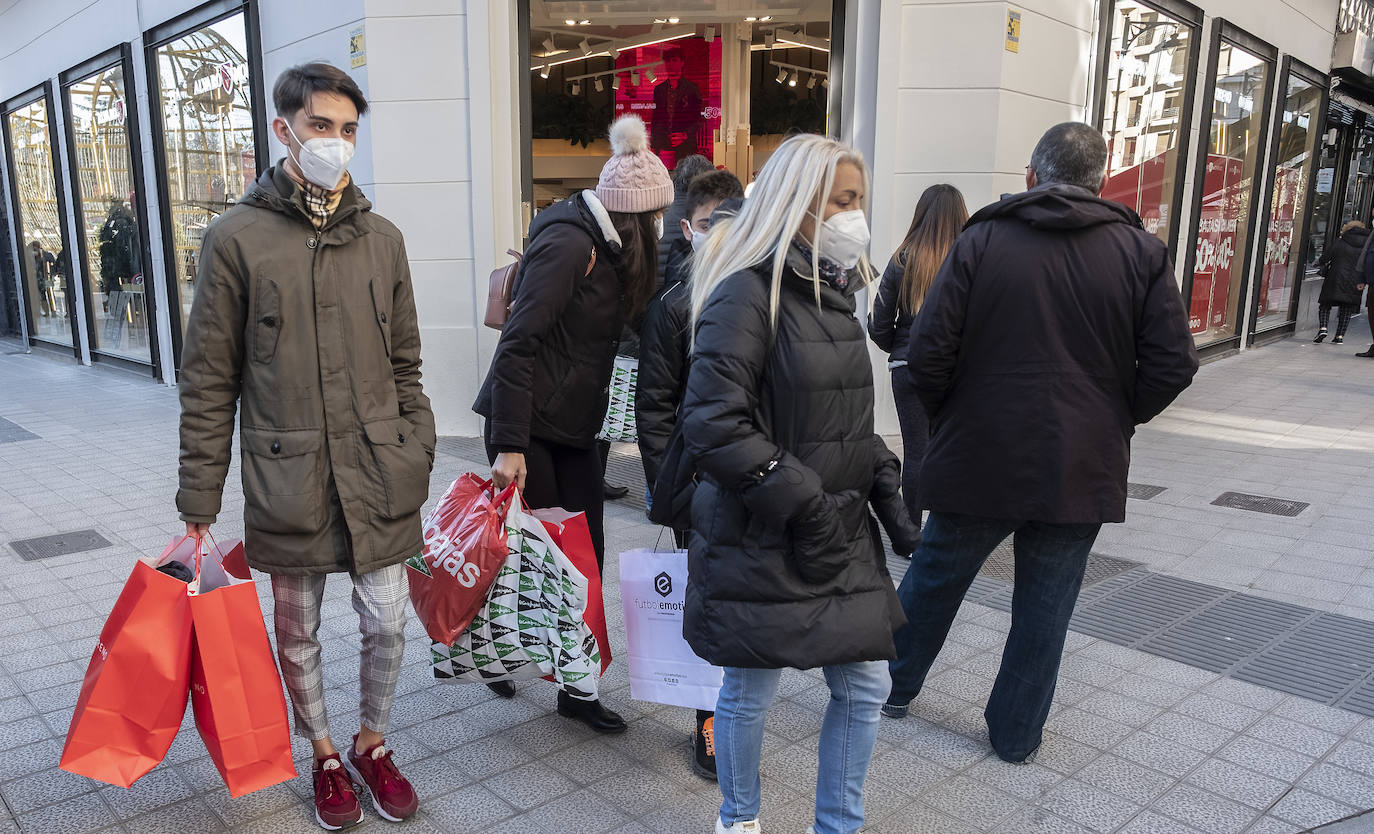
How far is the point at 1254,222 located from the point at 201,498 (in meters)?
14.3

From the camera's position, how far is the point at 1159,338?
2.78m

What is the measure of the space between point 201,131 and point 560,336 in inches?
341

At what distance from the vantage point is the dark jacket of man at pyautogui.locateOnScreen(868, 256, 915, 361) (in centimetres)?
450

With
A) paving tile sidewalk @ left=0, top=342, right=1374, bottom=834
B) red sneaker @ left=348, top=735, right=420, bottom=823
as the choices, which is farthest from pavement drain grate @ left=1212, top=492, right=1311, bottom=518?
red sneaker @ left=348, top=735, right=420, bottom=823

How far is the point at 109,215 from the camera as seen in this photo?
1169 cm

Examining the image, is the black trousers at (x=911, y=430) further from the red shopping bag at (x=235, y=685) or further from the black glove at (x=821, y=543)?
the red shopping bag at (x=235, y=685)

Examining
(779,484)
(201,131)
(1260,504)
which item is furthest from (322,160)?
(201,131)

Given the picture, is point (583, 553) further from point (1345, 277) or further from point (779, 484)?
point (1345, 277)

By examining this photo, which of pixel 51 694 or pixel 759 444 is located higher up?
pixel 759 444

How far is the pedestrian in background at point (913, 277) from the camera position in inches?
174

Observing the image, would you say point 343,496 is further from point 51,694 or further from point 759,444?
Answer: point 51,694

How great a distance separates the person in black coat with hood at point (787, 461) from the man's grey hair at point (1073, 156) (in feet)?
3.11

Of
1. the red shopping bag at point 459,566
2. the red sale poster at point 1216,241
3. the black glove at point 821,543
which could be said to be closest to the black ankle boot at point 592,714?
the red shopping bag at point 459,566

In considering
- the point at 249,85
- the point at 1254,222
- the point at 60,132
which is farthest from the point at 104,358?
the point at 1254,222
